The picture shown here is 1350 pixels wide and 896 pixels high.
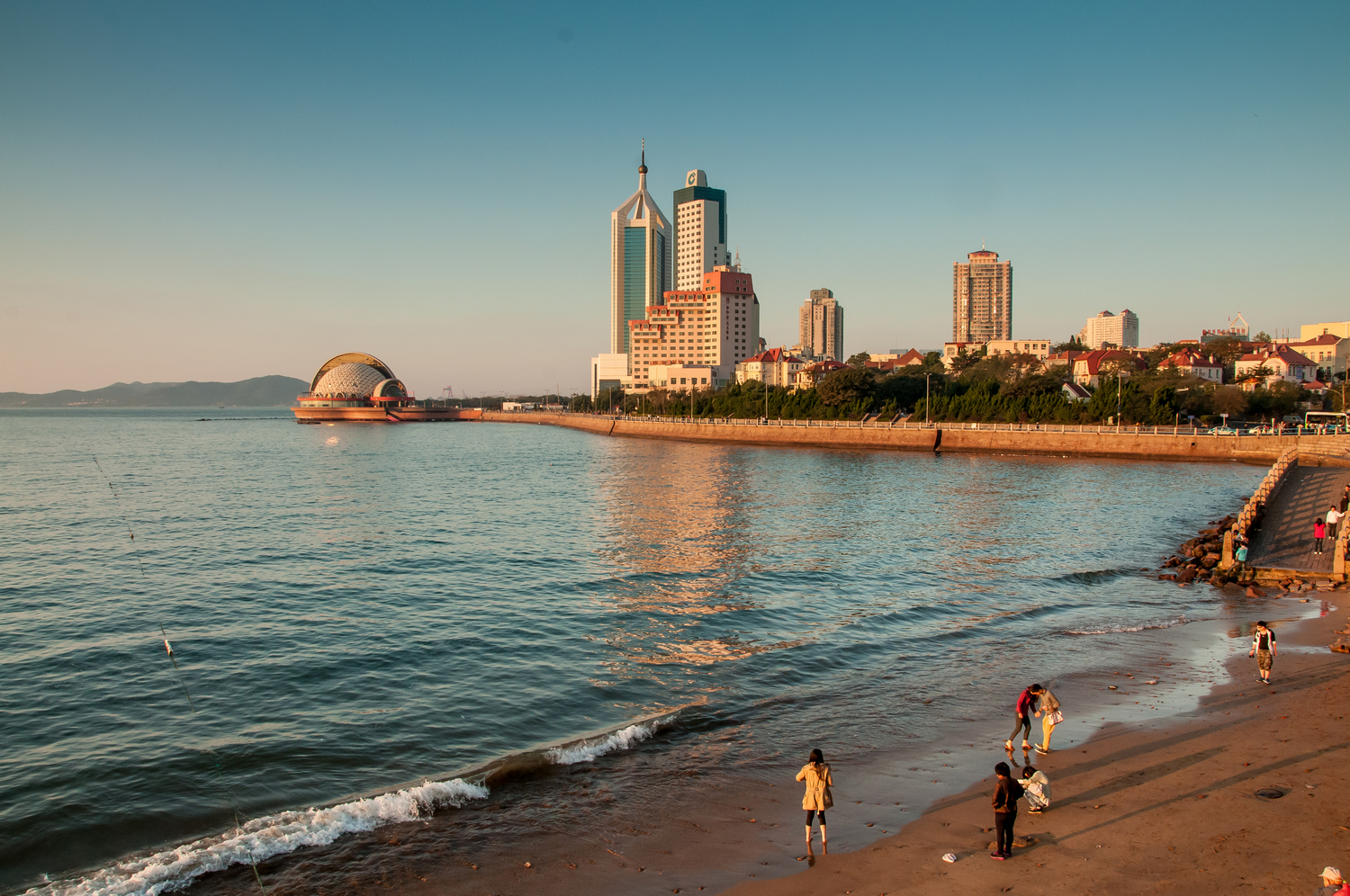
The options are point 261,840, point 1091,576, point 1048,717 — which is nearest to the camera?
point 261,840

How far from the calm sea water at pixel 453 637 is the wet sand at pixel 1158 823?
224 centimetres

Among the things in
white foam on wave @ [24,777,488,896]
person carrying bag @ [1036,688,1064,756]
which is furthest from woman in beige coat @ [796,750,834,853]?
white foam on wave @ [24,777,488,896]

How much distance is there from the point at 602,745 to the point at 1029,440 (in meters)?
66.4

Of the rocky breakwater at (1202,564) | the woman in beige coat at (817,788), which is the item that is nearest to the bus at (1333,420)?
the rocky breakwater at (1202,564)

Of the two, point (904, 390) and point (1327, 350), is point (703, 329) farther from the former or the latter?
point (1327, 350)

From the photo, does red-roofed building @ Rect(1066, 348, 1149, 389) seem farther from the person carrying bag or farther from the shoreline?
the shoreline

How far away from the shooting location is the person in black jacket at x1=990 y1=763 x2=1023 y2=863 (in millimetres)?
7543

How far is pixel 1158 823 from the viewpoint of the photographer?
8.32 meters

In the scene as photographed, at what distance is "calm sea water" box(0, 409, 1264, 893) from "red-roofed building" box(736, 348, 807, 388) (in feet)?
379

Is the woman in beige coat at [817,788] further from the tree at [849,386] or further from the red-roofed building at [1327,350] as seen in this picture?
the red-roofed building at [1327,350]

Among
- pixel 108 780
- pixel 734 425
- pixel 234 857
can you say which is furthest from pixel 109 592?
pixel 734 425

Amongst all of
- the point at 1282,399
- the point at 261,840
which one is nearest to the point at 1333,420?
the point at 1282,399

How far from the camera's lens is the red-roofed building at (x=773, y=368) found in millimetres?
154750

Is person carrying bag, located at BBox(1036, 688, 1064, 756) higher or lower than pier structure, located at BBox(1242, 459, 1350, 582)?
lower
